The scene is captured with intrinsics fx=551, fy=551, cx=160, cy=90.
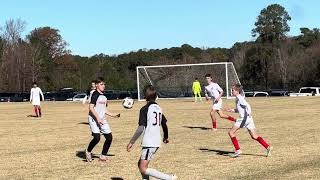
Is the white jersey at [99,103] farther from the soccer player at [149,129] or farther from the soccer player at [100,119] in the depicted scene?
the soccer player at [149,129]

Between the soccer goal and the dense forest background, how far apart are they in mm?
21024

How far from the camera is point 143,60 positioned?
120 m

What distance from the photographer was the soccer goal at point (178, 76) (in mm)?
54156

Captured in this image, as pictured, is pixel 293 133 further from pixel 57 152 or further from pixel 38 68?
pixel 38 68

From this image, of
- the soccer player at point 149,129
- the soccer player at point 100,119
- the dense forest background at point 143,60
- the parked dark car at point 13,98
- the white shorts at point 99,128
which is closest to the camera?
the soccer player at point 149,129

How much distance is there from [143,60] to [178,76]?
62634 millimetres

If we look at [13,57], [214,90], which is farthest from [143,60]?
[214,90]

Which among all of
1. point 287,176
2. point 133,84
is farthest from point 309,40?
point 287,176

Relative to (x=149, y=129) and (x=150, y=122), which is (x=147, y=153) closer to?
(x=149, y=129)

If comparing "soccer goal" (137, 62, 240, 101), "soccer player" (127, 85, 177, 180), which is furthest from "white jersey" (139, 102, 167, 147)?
"soccer goal" (137, 62, 240, 101)

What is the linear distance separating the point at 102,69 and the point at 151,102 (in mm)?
103316

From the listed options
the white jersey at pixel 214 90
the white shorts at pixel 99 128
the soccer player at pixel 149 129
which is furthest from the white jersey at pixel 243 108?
the white jersey at pixel 214 90

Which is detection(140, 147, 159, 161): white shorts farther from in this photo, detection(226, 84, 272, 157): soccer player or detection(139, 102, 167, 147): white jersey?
detection(226, 84, 272, 157): soccer player

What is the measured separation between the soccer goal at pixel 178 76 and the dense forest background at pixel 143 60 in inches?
828
